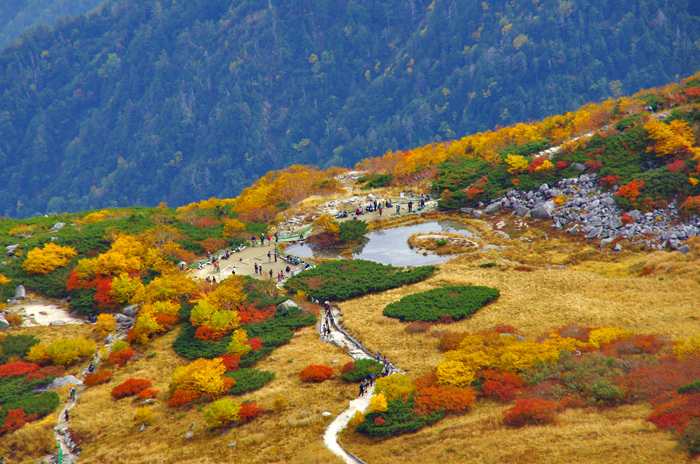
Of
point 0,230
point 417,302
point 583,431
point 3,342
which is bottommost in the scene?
point 583,431

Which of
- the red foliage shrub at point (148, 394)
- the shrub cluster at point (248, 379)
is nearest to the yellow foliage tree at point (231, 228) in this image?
the shrub cluster at point (248, 379)

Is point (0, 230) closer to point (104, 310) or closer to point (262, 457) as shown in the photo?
point (104, 310)

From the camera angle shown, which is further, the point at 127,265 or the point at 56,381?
the point at 127,265

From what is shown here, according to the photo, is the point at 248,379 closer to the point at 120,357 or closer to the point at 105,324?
the point at 120,357

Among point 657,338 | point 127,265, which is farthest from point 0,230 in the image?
point 657,338

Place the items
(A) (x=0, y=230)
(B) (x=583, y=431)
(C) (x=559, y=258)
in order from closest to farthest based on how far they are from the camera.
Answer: (B) (x=583, y=431) < (C) (x=559, y=258) < (A) (x=0, y=230)

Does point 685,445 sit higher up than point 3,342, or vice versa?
point 3,342

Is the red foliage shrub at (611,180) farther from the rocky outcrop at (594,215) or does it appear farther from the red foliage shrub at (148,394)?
the red foliage shrub at (148,394)
